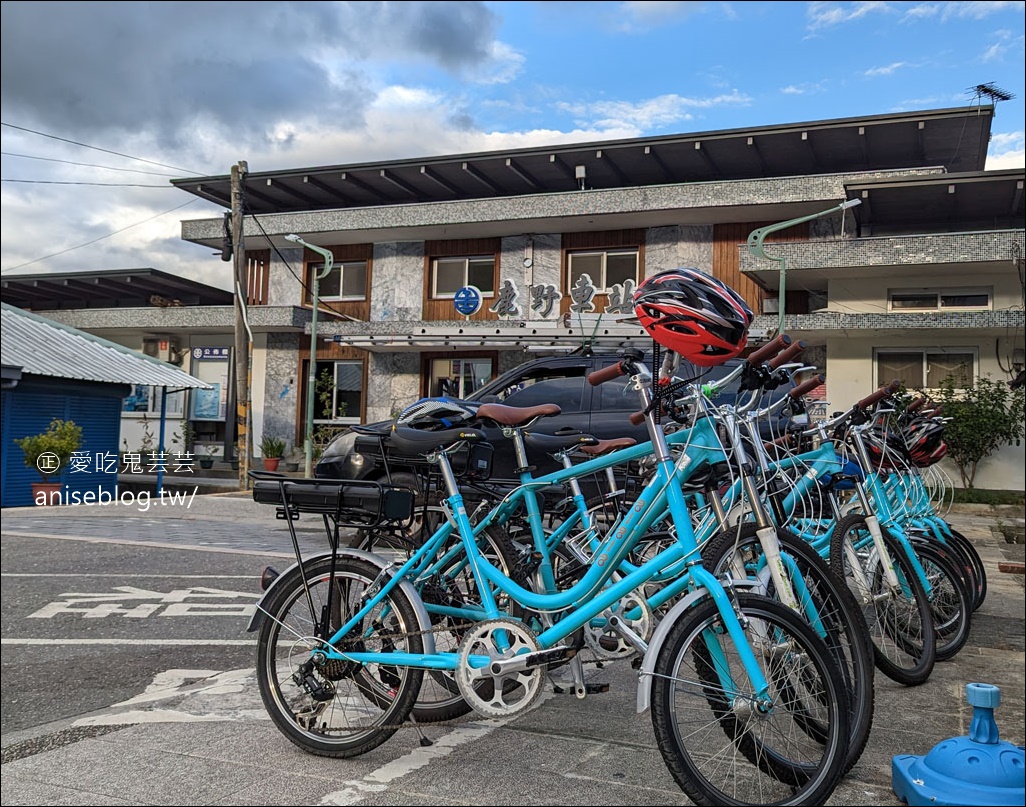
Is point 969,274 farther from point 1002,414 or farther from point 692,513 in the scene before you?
point 692,513

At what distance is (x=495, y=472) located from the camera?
8.66 ft

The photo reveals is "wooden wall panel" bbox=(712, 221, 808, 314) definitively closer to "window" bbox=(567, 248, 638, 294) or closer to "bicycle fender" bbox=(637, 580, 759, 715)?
"window" bbox=(567, 248, 638, 294)

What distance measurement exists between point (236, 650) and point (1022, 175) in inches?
148

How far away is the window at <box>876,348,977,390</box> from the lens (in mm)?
1656

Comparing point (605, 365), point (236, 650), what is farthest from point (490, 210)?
point (236, 650)

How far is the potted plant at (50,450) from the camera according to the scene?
59.1 inches

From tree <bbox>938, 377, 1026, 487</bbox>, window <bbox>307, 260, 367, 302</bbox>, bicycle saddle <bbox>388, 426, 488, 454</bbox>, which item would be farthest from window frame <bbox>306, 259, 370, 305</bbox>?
tree <bbox>938, 377, 1026, 487</bbox>

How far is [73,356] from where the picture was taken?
1632mm

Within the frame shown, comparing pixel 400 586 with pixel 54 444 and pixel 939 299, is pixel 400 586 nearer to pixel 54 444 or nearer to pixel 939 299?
pixel 54 444

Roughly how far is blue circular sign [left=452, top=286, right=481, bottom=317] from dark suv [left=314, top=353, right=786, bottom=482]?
15cm

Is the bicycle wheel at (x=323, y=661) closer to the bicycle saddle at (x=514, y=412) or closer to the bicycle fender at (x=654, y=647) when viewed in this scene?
the bicycle saddle at (x=514, y=412)

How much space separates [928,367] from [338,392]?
1134mm

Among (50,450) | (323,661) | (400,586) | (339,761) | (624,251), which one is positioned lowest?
(339,761)

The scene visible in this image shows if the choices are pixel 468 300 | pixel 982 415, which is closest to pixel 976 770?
pixel 982 415
